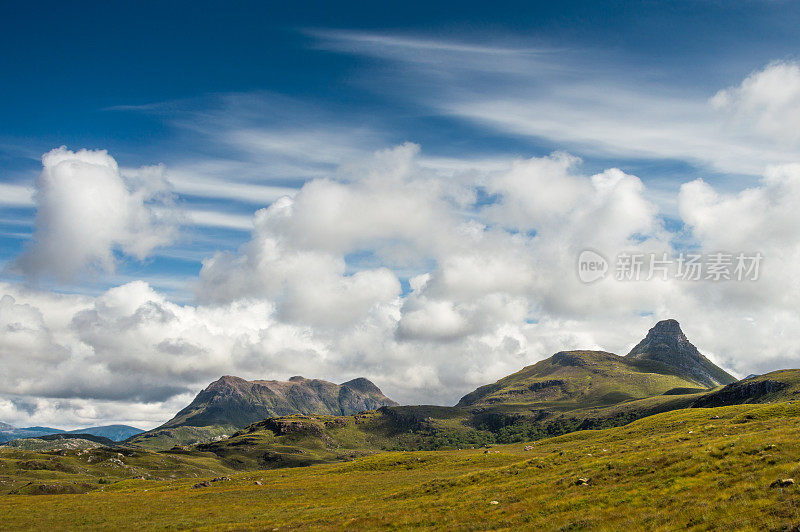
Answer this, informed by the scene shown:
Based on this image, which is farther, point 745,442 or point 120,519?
point 120,519

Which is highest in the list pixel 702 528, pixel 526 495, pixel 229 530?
pixel 702 528

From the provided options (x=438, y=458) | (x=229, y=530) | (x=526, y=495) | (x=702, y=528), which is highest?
(x=702, y=528)

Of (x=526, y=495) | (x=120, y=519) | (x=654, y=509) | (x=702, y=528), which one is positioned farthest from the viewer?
(x=120, y=519)

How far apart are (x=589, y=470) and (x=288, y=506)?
51219 millimetres

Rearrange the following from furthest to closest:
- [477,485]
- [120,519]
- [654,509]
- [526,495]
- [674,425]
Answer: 1. [674,425]
2. [120,519]
3. [477,485]
4. [526,495]
5. [654,509]

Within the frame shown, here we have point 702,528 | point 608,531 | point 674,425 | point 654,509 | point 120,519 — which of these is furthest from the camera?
point 674,425

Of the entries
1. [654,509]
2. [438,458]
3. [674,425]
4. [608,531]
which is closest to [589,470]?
[654,509]

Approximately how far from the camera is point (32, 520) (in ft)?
272

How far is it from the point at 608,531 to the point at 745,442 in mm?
23845

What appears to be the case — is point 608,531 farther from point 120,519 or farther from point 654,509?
point 120,519

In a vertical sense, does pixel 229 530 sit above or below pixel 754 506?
below

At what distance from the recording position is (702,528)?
31922mm

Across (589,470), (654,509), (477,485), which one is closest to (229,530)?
(477,485)

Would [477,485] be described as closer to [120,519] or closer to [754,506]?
[754,506]
